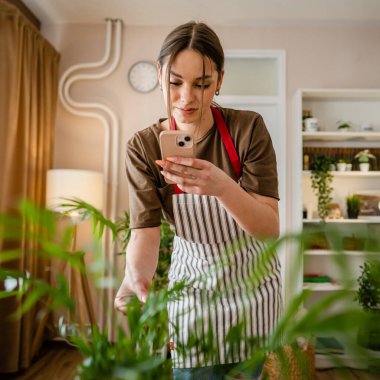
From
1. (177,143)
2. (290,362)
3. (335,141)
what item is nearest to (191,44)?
(177,143)

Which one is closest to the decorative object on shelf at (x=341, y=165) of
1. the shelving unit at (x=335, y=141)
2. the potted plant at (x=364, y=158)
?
the shelving unit at (x=335, y=141)

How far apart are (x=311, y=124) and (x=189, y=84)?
8.87ft

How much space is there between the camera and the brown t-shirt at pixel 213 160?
3.80 feet

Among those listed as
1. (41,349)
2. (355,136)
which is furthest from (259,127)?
(41,349)

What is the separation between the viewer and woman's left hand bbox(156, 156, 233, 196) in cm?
99

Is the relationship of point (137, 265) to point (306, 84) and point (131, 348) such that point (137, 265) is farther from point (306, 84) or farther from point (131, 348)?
point (306, 84)

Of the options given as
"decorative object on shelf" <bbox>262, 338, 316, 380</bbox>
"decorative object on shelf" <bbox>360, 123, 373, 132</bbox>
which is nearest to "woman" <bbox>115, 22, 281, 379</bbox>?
"decorative object on shelf" <bbox>262, 338, 316, 380</bbox>

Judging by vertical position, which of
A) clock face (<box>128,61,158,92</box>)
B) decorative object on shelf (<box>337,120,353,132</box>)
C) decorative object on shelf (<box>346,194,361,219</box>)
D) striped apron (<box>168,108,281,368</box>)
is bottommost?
striped apron (<box>168,108,281,368</box>)

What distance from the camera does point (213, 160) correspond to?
1235 millimetres

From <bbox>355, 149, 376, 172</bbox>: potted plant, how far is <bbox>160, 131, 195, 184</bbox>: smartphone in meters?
2.93

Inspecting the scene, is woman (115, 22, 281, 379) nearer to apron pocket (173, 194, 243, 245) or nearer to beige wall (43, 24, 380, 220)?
apron pocket (173, 194, 243, 245)

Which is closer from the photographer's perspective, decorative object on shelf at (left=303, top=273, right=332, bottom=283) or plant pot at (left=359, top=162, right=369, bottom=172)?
decorative object on shelf at (left=303, top=273, right=332, bottom=283)

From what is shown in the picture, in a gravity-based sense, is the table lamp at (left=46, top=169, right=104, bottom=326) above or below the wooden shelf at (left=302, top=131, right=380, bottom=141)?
below

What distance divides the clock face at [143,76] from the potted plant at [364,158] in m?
1.97
